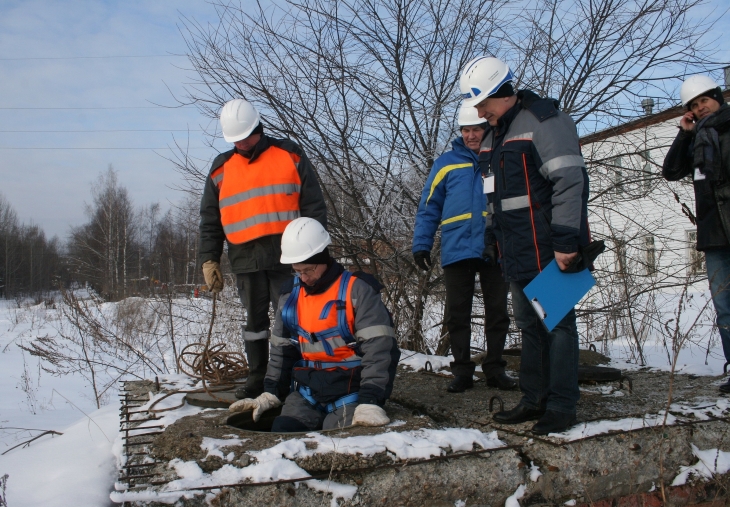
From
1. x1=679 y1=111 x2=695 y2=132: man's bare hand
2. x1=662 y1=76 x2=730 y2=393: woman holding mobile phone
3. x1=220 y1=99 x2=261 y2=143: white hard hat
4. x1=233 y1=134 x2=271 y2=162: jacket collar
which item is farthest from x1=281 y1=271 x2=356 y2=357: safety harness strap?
x1=679 y1=111 x2=695 y2=132: man's bare hand

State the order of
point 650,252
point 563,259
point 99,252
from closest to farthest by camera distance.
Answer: point 563,259 → point 650,252 → point 99,252

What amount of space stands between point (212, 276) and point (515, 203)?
2168 millimetres

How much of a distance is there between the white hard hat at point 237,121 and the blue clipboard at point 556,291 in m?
2.15

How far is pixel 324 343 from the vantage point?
320 cm

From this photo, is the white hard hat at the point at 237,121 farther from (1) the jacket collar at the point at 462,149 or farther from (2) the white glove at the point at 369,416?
(2) the white glove at the point at 369,416

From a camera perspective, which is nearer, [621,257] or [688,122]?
[688,122]

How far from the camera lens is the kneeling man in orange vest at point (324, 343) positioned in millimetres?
3031

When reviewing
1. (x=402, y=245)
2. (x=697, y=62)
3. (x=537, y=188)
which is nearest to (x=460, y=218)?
(x=537, y=188)

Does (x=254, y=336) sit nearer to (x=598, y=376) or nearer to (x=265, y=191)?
(x=265, y=191)

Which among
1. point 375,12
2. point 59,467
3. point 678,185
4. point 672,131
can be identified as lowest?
point 59,467

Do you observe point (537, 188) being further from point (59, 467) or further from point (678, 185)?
point (678, 185)

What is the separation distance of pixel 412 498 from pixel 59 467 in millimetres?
1974

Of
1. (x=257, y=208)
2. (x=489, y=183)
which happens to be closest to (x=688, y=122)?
(x=489, y=183)

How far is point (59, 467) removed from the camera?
3.14 metres
